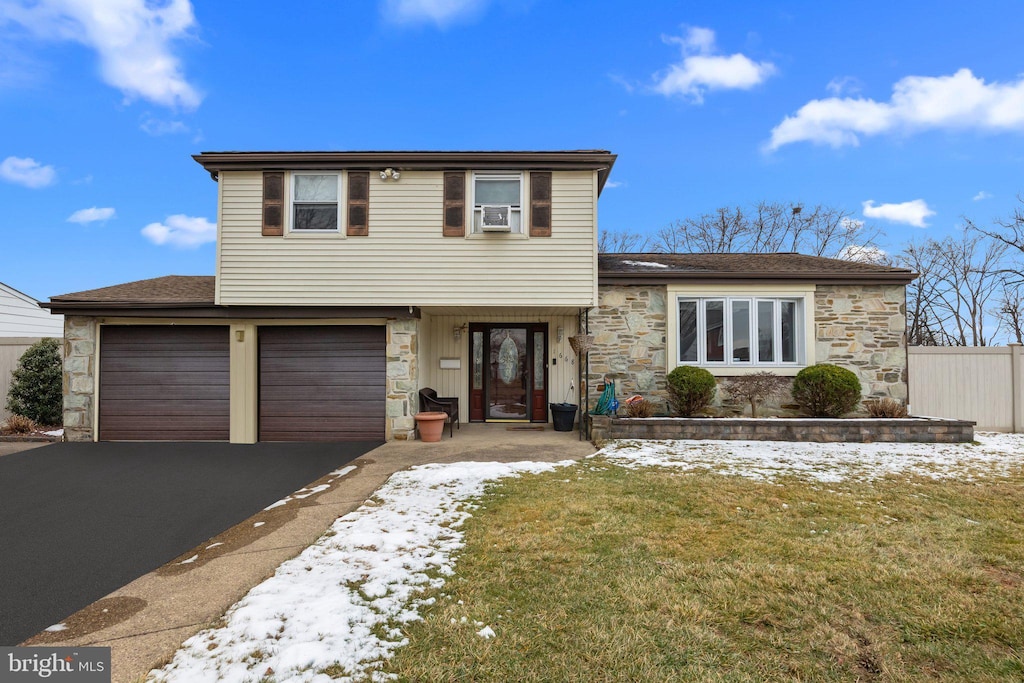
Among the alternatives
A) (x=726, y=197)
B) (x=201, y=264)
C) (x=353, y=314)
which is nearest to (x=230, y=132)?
(x=201, y=264)

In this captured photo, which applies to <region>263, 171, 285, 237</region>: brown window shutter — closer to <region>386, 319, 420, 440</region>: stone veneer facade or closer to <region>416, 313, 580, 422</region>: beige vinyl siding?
<region>386, 319, 420, 440</region>: stone veneer facade

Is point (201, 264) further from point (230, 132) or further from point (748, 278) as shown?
point (748, 278)

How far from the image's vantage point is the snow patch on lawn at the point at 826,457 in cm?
611

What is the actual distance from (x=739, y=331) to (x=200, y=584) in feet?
31.1

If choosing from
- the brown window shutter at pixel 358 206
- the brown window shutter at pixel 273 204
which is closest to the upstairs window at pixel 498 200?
the brown window shutter at pixel 358 206

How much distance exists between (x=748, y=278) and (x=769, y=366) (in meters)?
1.81

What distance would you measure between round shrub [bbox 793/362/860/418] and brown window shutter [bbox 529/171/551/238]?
5.62 meters

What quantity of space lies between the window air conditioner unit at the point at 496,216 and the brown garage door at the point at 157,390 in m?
5.41

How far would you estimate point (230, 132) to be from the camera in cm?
1386

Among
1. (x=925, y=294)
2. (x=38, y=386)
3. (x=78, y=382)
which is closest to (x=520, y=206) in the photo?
(x=78, y=382)

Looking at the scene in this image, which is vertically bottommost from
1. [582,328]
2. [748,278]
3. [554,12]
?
[582,328]

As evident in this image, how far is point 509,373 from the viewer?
10508 mm

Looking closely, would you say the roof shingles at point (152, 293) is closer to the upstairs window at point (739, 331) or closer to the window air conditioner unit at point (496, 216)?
the window air conditioner unit at point (496, 216)

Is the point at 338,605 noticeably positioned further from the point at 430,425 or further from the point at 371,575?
the point at 430,425
